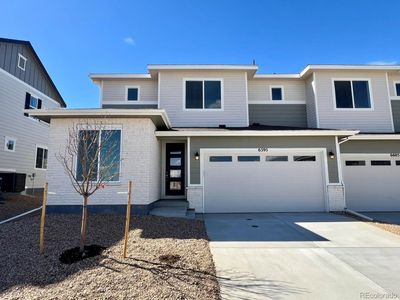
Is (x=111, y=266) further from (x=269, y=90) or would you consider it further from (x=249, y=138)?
(x=269, y=90)

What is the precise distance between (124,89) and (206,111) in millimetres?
4471

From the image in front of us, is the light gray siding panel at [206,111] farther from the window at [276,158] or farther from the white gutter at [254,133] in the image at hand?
the window at [276,158]

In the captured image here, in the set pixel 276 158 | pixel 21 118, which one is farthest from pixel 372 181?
pixel 21 118

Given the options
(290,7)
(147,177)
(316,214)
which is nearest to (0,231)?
(147,177)

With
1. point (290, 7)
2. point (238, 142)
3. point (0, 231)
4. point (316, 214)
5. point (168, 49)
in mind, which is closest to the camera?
point (0, 231)

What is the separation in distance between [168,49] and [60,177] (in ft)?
27.1

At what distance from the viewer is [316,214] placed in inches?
369

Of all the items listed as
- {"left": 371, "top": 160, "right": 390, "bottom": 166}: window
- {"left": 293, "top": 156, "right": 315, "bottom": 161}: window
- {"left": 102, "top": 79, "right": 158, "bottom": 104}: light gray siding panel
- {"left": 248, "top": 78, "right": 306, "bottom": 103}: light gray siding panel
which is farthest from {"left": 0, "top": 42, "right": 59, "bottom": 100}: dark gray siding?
{"left": 371, "top": 160, "right": 390, "bottom": 166}: window

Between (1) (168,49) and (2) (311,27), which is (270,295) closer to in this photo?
(1) (168,49)

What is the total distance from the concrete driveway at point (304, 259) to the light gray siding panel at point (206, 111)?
17.7 ft

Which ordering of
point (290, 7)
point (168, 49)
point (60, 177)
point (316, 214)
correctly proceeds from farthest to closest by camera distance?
1. point (168, 49)
2. point (290, 7)
3. point (316, 214)
4. point (60, 177)

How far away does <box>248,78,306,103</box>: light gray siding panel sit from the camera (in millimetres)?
12984

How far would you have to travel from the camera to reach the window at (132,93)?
12742 mm

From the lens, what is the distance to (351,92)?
1226cm
